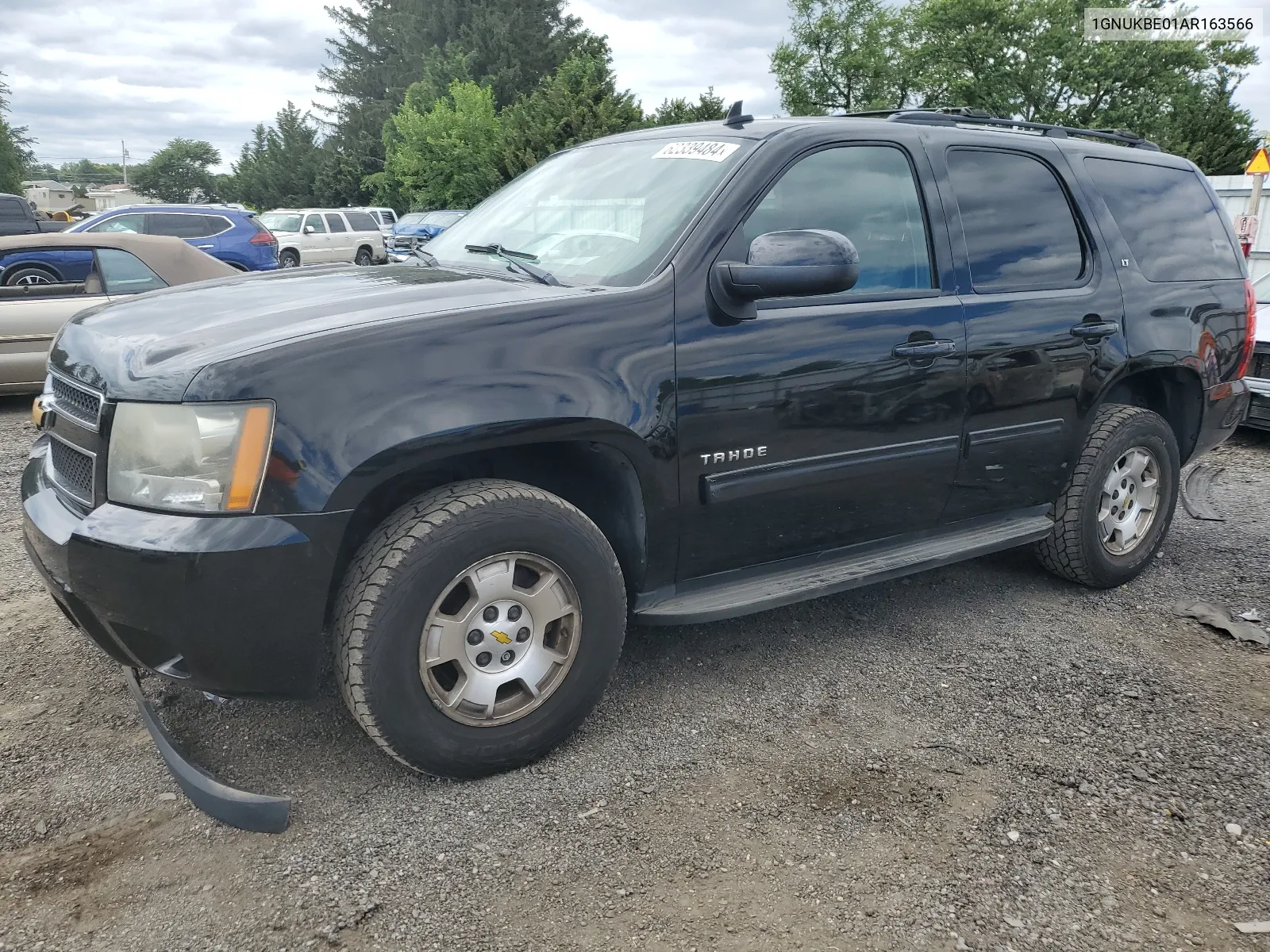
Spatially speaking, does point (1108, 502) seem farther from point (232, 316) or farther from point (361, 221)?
point (361, 221)

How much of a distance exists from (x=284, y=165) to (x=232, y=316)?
220 ft

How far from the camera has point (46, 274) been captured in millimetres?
8180

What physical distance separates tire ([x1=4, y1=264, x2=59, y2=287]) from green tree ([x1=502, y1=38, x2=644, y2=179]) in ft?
80.0

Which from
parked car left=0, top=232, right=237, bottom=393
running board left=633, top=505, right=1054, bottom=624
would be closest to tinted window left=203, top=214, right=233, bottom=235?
parked car left=0, top=232, right=237, bottom=393

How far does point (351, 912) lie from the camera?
2.27 metres

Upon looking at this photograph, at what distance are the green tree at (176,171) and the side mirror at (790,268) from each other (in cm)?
11024

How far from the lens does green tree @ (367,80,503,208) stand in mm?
39844

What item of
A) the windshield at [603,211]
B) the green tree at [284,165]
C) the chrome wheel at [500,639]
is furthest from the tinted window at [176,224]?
the green tree at [284,165]

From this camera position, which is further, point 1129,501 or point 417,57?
point 417,57

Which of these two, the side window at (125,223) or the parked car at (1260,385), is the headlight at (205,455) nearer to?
the parked car at (1260,385)

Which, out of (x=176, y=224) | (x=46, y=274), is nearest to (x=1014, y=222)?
(x=46, y=274)

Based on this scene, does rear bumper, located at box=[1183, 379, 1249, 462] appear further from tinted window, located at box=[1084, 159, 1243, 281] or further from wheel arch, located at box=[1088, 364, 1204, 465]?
tinted window, located at box=[1084, 159, 1243, 281]

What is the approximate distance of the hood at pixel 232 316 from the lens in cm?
244

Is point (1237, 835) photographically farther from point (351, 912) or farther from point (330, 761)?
point (330, 761)
